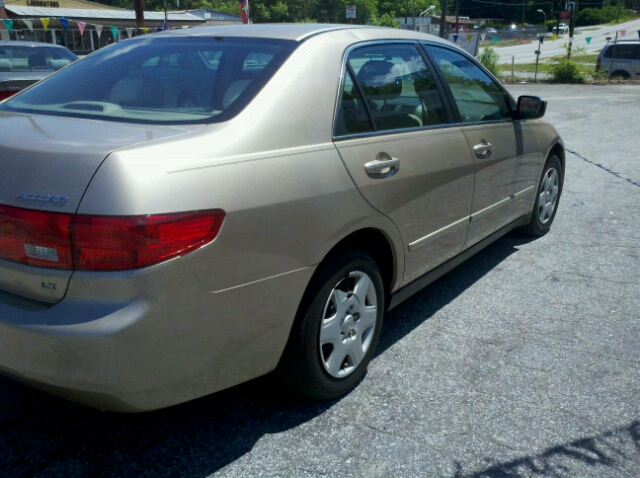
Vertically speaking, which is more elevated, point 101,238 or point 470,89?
point 470,89

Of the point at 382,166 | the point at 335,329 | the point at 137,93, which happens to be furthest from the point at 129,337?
the point at 382,166

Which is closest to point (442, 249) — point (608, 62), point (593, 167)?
point (593, 167)

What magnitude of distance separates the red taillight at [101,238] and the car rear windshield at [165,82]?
556 millimetres

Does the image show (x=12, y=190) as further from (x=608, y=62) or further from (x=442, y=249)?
(x=608, y=62)

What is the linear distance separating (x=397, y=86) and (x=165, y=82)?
3.94ft

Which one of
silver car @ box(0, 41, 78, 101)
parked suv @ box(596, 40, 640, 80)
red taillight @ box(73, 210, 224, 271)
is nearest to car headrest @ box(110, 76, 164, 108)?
red taillight @ box(73, 210, 224, 271)

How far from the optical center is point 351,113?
3.02m

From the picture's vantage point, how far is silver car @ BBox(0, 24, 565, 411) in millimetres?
2146

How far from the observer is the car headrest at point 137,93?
9.50 ft

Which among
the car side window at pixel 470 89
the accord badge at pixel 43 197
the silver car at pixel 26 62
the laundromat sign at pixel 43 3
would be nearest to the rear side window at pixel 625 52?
the silver car at pixel 26 62

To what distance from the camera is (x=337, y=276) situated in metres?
2.83

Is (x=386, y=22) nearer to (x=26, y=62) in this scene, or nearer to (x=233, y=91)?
(x=26, y=62)

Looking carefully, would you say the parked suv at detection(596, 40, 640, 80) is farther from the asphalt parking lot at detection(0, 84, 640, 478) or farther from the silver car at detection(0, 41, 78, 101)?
the asphalt parking lot at detection(0, 84, 640, 478)

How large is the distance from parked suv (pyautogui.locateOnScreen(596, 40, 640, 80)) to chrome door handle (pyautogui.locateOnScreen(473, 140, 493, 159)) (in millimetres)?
25162
